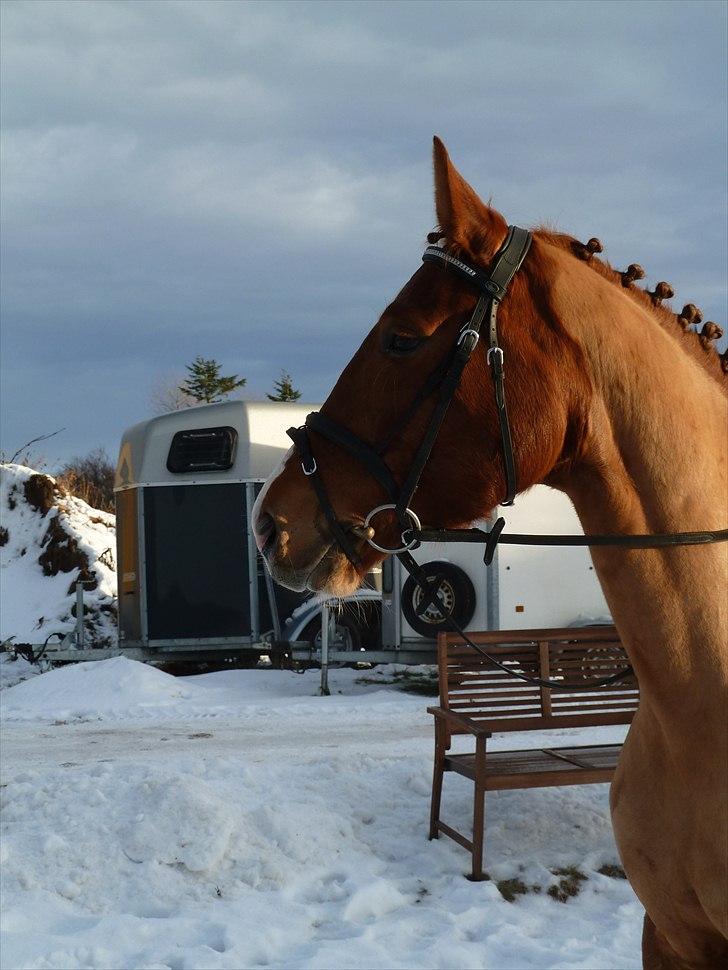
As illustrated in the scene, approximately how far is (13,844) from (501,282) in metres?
4.95

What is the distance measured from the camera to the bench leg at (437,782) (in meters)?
6.53

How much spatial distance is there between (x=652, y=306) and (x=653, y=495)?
0.54 meters

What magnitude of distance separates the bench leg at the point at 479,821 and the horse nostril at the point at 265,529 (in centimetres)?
404

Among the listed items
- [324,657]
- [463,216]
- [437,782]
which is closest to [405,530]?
[463,216]

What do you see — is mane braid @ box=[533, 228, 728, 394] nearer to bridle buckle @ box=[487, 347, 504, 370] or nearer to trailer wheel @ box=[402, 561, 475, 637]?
bridle buckle @ box=[487, 347, 504, 370]

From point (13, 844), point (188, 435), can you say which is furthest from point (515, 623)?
point (13, 844)

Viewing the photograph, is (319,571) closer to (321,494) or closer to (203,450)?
(321,494)

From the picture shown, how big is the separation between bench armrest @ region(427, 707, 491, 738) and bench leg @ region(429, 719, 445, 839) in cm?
8

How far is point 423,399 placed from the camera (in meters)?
2.31

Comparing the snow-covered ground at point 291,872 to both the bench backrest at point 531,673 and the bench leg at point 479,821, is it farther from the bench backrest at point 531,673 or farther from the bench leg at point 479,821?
the bench backrest at point 531,673

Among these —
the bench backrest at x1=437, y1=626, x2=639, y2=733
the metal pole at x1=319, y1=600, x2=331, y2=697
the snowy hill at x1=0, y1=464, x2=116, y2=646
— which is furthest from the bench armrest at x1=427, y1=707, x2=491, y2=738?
the snowy hill at x1=0, y1=464, x2=116, y2=646

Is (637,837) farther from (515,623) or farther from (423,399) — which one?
(515,623)

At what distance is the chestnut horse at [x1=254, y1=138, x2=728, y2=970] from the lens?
2.26m

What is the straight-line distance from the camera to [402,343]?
7.74 feet
